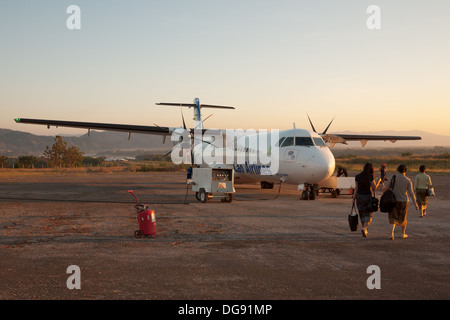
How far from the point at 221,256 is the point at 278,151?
34.6 feet

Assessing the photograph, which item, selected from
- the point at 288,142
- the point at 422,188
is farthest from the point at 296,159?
the point at 422,188

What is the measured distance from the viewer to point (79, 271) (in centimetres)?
635

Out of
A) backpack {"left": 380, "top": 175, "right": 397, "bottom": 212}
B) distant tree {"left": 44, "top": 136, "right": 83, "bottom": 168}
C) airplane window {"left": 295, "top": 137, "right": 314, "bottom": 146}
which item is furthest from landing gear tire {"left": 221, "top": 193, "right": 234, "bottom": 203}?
distant tree {"left": 44, "top": 136, "right": 83, "bottom": 168}

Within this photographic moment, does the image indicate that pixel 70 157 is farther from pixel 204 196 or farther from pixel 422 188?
pixel 422 188

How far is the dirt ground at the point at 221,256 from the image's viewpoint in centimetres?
548

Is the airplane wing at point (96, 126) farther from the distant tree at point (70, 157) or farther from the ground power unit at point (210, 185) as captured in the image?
the distant tree at point (70, 157)

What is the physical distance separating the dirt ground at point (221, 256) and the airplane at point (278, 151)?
346 cm

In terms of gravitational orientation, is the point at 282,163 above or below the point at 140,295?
above

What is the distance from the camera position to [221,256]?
7.47m

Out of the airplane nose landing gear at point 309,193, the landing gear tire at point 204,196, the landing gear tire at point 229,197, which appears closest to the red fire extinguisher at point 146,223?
the landing gear tire at point 204,196
